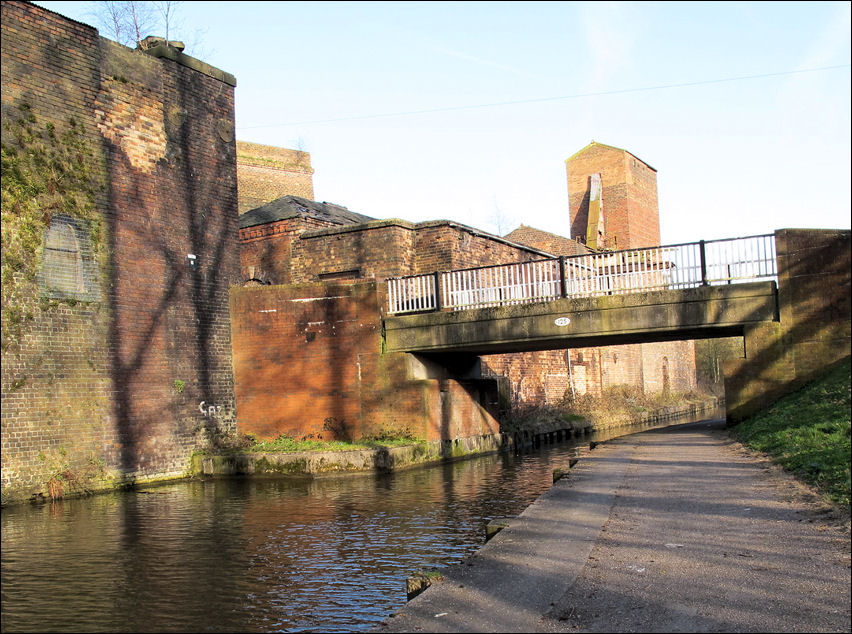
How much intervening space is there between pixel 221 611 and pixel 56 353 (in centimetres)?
888

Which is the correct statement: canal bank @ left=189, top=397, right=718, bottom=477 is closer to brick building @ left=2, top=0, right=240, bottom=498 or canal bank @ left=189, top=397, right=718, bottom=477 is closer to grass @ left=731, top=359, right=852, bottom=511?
brick building @ left=2, top=0, right=240, bottom=498

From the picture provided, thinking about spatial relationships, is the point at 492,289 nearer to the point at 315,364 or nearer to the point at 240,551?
the point at 315,364

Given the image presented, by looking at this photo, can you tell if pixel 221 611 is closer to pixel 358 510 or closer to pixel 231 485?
pixel 358 510

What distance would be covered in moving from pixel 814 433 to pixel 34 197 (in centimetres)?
1271

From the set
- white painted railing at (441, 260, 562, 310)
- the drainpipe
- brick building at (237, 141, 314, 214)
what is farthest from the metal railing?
brick building at (237, 141, 314, 214)

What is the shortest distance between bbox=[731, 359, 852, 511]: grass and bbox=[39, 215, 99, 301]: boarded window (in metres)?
11.6

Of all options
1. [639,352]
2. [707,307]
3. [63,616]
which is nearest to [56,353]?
[63,616]

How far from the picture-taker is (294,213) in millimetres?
23781

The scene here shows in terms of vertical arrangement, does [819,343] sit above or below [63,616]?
above

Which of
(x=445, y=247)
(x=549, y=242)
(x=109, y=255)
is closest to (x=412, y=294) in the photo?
(x=445, y=247)

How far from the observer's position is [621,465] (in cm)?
1159

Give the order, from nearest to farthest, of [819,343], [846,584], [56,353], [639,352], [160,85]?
[846,584] → [56,353] → [819,343] → [160,85] → [639,352]

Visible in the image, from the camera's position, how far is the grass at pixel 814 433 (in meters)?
8.01

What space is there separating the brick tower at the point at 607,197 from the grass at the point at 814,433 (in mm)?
29600
